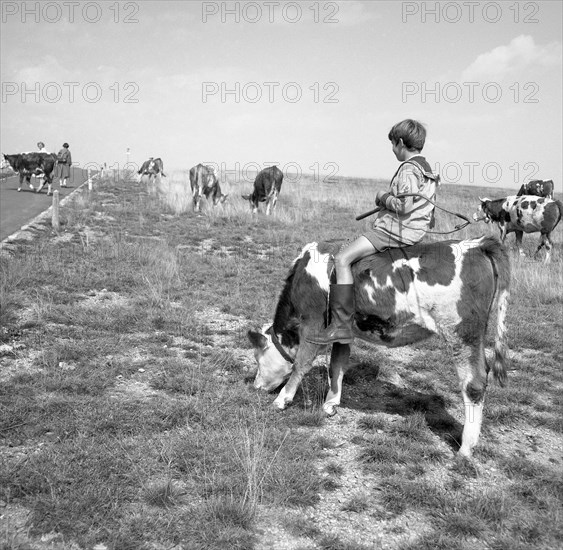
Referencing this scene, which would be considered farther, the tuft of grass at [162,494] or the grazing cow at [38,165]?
the grazing cow at [38,165]

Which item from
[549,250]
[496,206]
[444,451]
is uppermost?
[496,206]

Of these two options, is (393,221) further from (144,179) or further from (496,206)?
(144,179)

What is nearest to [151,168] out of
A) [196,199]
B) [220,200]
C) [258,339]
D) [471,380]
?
[220,200]

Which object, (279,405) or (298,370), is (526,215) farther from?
(279,405)

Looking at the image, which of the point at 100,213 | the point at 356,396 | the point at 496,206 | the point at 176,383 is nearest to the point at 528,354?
the point at 356,396

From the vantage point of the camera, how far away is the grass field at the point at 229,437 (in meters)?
3.32

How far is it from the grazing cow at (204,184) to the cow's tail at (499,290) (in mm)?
15613

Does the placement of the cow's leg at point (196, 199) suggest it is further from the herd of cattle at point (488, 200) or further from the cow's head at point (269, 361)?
the cow's head at point (269, 361)

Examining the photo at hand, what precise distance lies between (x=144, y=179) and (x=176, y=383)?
3180cm

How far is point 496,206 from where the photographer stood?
15.5 m

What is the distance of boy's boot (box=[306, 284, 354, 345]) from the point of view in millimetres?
4559

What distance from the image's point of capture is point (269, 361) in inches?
207

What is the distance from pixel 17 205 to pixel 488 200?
16.2 metres

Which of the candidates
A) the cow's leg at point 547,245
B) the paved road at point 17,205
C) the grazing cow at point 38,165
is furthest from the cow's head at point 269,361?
the grazing cow at point 38,165
